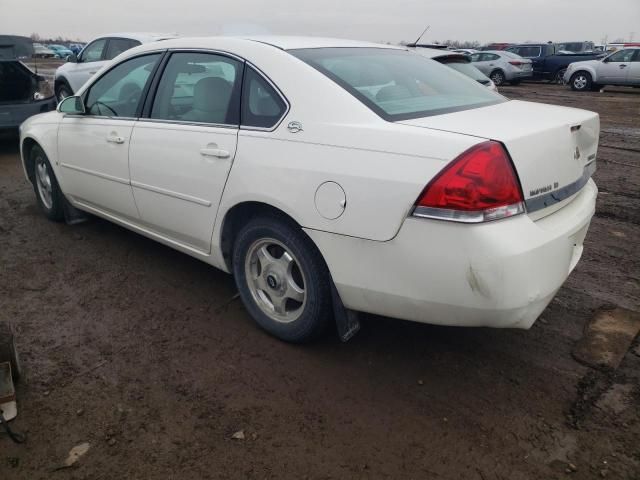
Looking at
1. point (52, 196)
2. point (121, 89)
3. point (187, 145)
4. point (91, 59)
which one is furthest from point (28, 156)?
point (91, 59)

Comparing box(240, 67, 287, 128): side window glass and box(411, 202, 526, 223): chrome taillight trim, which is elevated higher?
box(240, 67, 287, 128): side window glass

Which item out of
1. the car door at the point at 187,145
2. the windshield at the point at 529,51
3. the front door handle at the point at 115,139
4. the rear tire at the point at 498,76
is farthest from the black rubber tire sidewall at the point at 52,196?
the windshield at the point at 529,51

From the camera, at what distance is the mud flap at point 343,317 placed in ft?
8.51

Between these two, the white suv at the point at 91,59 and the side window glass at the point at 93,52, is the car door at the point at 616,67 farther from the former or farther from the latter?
the side window glass at the point at 93,52

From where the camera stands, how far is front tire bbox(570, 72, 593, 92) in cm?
1910

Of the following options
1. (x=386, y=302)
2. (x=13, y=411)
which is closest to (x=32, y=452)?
(x=13, y=411)

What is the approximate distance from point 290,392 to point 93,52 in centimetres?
1005

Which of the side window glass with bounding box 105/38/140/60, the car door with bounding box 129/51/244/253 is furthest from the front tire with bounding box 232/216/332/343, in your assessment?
the side window glass with bounding box 105/38/140/60

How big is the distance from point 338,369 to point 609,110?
1345cm

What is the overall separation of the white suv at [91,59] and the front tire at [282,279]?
7.71 meters

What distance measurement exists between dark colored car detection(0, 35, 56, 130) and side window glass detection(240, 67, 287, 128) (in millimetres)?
6470

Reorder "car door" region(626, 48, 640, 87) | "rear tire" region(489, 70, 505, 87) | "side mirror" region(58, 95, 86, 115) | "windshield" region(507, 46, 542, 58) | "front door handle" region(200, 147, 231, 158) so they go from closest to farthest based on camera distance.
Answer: "front door handle" region(200, 147, 231, 158) < "side mirror" region(58, 95, 86, 115) < "car door" region(626, 48, 640, 87) < "rear tire" region(489, 70, 505, 87) < "windshield" region(507, 46, 542, 58)

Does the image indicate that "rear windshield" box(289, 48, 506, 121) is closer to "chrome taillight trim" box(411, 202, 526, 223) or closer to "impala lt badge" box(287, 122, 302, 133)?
"impala lt badge" box(287, 122, 302, 133)

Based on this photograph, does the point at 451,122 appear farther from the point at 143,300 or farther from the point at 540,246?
the point at 143,300
